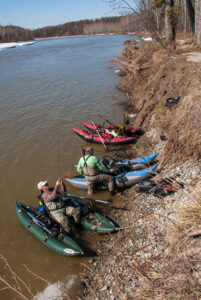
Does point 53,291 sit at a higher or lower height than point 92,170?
lower

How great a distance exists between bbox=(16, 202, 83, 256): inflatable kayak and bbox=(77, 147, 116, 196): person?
6.58 ft

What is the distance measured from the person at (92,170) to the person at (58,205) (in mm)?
1252

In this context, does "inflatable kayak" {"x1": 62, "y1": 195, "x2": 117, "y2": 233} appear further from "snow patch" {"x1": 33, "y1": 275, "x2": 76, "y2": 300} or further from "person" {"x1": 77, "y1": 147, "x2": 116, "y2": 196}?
"snow patch" {"x1": 33, "y1": 275, "x2": 76, "y2": 300}

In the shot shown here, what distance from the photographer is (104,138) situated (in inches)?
434

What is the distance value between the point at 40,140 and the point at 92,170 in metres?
5.87

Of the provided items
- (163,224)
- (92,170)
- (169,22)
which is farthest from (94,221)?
(169,22)

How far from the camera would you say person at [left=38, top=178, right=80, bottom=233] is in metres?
6.10

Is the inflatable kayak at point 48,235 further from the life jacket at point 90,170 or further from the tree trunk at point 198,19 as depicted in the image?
the tree trunk at point 198,19

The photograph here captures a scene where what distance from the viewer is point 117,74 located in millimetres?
23594

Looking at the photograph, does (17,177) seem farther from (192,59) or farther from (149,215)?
(192,59)

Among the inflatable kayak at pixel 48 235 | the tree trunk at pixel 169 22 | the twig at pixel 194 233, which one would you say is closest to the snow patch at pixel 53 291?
the inflatable kayak at pixel 48 235

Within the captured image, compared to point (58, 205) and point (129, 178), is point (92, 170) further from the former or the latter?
point (58, 205)

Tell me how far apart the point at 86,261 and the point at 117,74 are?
21206mm

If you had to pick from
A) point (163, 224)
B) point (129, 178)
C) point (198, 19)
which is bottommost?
point (129, 178)
